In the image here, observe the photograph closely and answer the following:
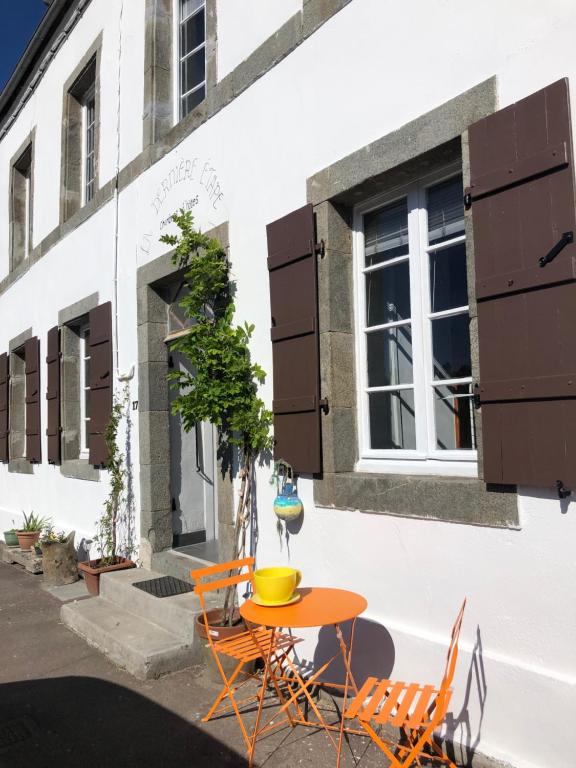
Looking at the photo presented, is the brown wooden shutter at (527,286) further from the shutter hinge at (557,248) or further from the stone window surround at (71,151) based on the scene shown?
the stone window surround at (71,151)

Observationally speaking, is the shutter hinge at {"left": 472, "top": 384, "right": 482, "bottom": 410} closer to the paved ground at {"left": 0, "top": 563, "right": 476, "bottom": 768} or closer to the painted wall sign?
the paved ground at {"left": 0, "top": 563, "right": 476, "bottom": 768}

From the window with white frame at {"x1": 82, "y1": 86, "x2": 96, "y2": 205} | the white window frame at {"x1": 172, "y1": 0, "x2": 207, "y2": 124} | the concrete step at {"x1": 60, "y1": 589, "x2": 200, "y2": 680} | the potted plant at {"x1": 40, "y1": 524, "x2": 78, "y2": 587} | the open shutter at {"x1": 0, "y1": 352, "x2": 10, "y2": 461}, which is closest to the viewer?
the concrete step at {"x1": 60, "y1": 589, "x2": 200, "y2": 680}

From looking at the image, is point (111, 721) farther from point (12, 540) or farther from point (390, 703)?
point (12, 540)

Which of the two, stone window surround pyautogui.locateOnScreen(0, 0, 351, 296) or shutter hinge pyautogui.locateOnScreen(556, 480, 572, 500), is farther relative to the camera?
stone window surround pyautogui.locateOnScreen(0, 0, 351, 296)

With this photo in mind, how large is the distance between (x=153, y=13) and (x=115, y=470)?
13.5 ft

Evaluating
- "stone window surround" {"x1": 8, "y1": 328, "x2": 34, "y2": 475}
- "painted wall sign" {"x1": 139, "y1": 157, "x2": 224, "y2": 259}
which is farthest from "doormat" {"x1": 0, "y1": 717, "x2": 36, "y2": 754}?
"stone window surround" {"x1": 8, "y1": 328, "x2": 34, "y2": 475}

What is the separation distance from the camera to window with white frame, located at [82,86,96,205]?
802cm

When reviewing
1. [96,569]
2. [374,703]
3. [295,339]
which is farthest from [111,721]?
[295,339]

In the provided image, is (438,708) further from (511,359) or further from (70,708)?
(70,708)

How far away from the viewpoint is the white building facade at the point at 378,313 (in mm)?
2799

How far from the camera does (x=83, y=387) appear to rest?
7855mm

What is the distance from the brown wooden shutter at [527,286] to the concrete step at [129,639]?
2.38 m

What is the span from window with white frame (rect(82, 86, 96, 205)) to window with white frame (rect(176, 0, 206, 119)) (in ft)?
7.62

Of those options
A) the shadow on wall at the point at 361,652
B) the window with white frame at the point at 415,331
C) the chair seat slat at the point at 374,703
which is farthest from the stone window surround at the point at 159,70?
the chair seat slat at the point at 374,703
